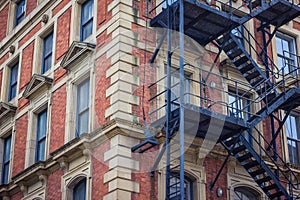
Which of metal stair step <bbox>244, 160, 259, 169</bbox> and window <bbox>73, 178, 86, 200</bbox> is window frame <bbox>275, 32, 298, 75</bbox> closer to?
metal stair step <bbox>244, 160, 259, 169</bbox>

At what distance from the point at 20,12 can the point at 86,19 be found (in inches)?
257

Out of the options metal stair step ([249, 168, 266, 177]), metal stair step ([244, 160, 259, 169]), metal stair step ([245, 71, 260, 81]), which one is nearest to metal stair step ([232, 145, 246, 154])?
metal stair step ([244, 160, 259, 169])

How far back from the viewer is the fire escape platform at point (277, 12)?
20297 mm

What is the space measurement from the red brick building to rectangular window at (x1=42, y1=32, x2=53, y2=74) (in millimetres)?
51

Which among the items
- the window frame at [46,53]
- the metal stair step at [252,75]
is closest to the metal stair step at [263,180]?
the metal stair step at [252,75]

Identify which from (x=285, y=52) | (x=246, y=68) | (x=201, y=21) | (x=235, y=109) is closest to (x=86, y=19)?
(x=201, y=21)

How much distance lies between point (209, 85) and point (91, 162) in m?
4.72

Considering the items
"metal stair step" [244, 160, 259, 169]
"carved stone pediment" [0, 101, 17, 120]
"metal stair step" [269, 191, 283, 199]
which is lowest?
"metal stair step" [269, 191, 283, 199]

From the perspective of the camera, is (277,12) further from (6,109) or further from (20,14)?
(20,14)

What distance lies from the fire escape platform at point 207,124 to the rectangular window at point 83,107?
9.25 ft

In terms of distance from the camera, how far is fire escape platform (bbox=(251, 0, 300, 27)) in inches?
799

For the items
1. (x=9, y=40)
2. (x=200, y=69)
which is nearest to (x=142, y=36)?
(x=200, y=69)

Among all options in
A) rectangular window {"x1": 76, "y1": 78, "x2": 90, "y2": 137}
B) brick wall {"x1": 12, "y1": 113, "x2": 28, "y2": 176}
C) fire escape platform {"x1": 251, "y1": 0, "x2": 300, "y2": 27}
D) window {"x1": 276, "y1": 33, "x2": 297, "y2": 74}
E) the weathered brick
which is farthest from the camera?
the weathered brick

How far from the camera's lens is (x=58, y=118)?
22.3 metres
